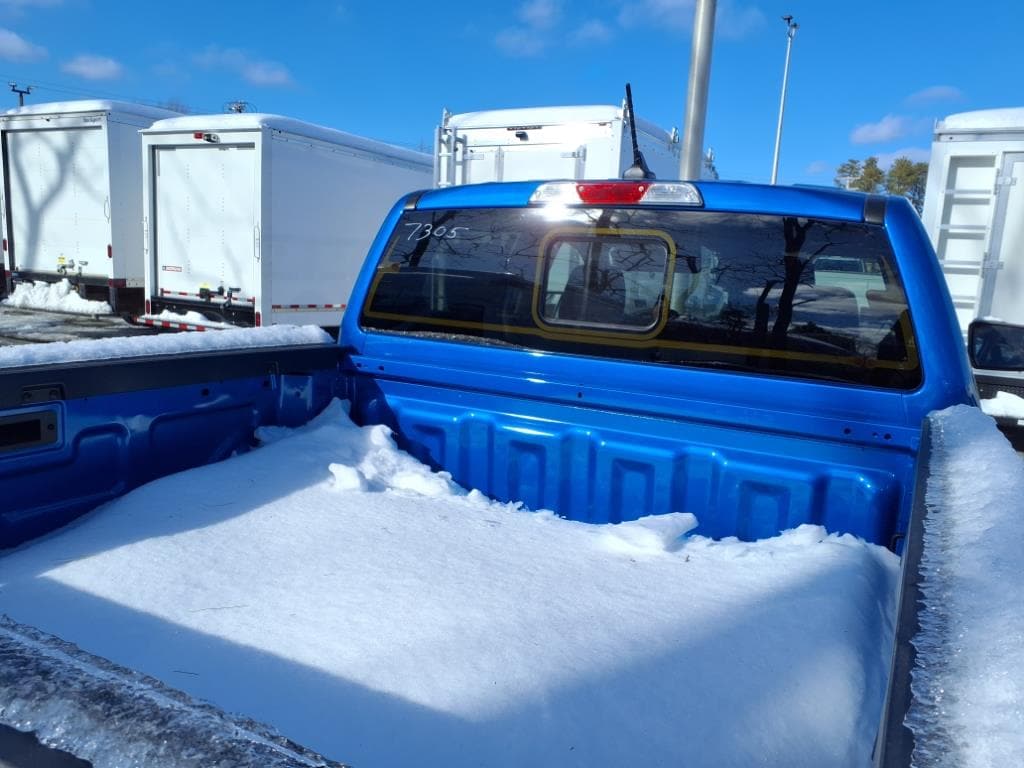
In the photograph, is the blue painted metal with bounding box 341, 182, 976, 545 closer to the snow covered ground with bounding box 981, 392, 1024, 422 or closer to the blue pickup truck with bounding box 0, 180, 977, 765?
the blue pickup truck with bounding box 0, 180, 977, 765

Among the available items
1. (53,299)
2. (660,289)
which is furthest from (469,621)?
(53,299)

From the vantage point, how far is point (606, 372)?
103 inches

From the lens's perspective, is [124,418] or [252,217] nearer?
[124,418]

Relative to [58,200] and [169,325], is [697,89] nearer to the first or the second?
[169,325]

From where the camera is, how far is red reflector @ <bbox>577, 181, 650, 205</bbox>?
2650mm

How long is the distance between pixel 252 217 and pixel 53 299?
15.4 feet

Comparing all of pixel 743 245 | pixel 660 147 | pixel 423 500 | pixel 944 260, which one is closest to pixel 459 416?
pixel 423 500

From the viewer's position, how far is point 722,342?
251cm

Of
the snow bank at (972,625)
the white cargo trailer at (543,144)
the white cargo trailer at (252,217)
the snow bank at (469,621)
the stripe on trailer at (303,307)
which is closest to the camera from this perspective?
the snow bank at (972,625)

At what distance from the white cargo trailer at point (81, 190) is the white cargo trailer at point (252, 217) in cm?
113

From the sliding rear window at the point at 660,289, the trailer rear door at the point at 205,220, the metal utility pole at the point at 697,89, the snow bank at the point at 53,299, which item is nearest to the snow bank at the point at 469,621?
the sliding rear window at the point at 660,289

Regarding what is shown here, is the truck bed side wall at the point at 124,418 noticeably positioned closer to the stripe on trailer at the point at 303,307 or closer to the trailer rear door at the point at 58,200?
the stripe on trailer at the point at 303,307

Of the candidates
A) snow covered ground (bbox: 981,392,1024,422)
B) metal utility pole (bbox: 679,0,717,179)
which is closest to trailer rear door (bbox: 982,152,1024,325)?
snow covered ground (bbox: 981,392,1024,422)

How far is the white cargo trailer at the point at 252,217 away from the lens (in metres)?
9.40
